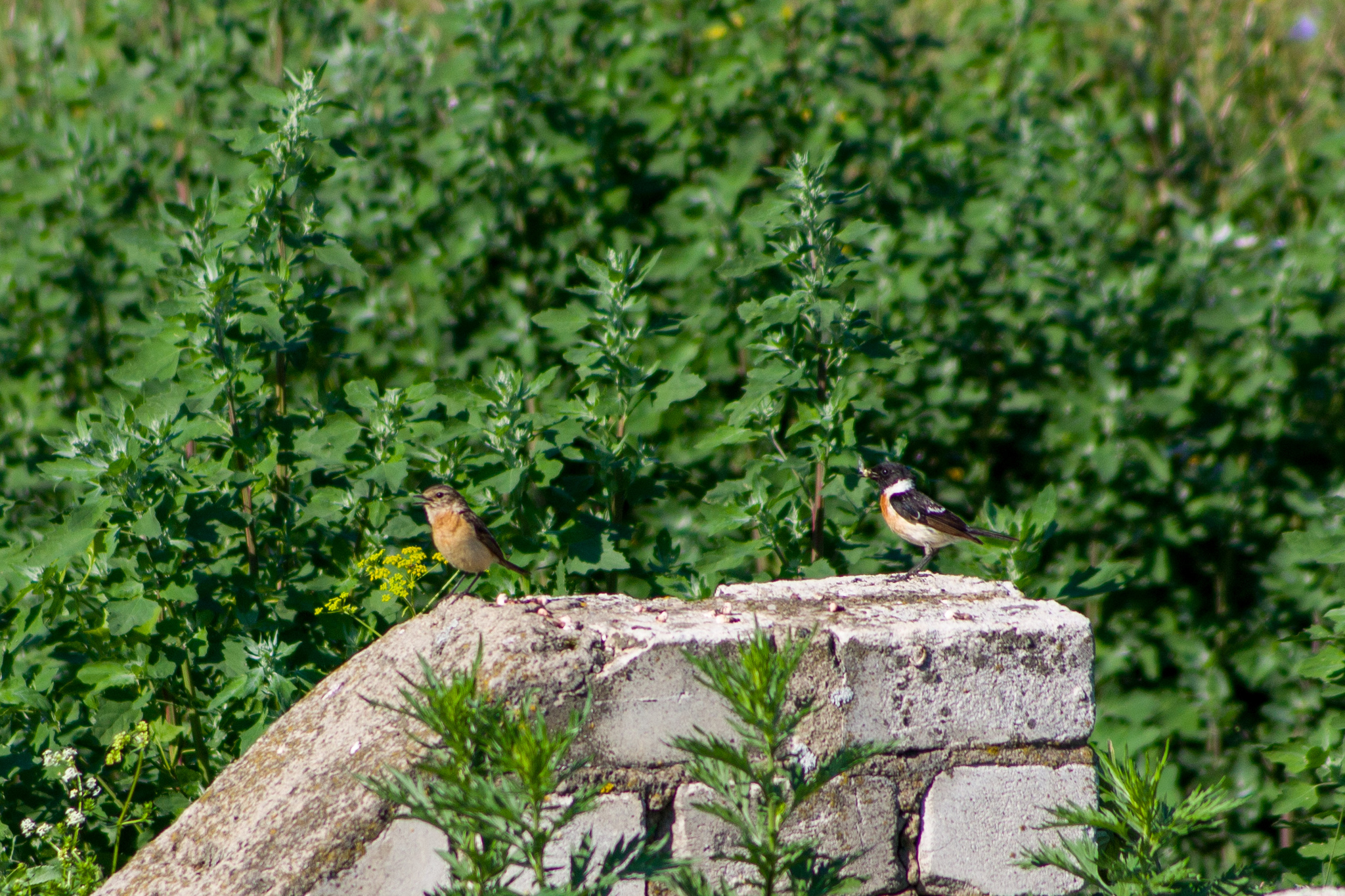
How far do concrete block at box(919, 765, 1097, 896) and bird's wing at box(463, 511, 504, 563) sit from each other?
167 cm

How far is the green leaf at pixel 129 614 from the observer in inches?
149

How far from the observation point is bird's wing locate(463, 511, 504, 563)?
4.00 m

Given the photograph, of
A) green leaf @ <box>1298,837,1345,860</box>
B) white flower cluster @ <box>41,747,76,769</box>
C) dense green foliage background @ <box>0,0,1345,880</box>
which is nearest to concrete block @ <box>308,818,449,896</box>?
dense green foliage background @ <box>0,0,1345,880</box>

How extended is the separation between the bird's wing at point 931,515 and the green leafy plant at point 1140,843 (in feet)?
4.89

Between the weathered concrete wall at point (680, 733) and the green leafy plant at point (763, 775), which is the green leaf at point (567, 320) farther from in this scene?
the green leafy plant at point (763, 775)

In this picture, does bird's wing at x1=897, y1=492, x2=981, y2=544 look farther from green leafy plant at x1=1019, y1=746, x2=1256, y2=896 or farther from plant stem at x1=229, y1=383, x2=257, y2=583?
plant stem at x1=229, y1=383, x2=257, y2=583

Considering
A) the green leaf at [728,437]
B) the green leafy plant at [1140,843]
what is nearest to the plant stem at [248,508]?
the green leaf at [728,437]

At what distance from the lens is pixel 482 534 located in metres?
4.02

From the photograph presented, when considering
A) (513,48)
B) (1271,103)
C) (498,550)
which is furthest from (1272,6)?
(498,550)

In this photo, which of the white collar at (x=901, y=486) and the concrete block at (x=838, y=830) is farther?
the white collar at (x=901, y=486)

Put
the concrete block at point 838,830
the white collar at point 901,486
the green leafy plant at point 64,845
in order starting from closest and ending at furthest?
the concrete block at point 838,830
the green leafy plant at point 64,845
the white collar at point 901,486

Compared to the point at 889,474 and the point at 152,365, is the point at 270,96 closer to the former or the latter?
the point at 152,365

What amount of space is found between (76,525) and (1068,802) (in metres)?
3.08

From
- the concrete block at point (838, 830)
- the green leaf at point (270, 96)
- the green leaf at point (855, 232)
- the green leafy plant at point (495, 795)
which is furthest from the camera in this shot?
the green leaf at point (270, 96)
